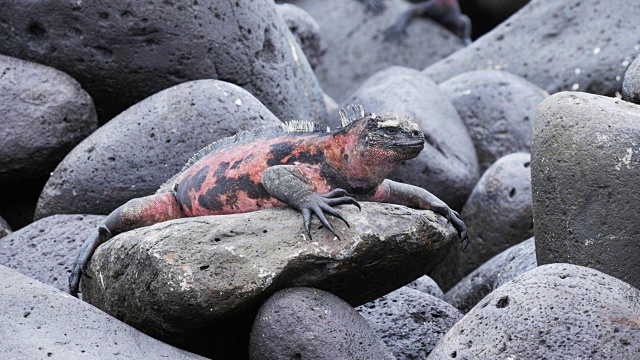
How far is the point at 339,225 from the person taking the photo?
4539 mm

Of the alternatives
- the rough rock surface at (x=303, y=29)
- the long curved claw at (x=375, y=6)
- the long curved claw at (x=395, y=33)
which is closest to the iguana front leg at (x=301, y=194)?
the rough rock surface at (x=303, y=29)

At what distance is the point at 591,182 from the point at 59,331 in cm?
241

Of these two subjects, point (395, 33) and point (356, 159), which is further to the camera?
point (395, 33)

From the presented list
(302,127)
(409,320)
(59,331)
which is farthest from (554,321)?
(59,331)

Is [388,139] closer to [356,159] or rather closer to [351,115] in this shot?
[356,159]

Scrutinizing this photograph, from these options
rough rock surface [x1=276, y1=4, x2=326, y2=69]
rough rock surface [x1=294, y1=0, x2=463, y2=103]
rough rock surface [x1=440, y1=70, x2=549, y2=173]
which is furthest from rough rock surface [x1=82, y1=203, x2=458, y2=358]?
rough rock surface [x1=294, y1=0, x2=463, y2=103]

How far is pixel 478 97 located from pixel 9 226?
381cm

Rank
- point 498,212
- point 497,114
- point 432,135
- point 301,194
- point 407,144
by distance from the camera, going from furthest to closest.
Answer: point 497,114 < point 432,135 < point 498,212 < point 407,144 < point 301,194

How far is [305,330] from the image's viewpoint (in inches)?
173

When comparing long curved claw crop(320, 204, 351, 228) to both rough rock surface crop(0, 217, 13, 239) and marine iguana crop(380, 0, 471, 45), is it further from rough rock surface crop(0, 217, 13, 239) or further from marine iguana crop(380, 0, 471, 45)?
marine iguana crop(380, 0, 471, 45)

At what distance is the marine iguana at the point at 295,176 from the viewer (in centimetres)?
472

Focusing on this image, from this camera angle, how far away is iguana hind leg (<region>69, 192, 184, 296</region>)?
5055mm

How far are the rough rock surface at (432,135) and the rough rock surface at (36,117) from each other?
2228 mm

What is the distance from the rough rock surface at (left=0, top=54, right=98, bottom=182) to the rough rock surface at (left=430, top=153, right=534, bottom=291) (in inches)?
102
